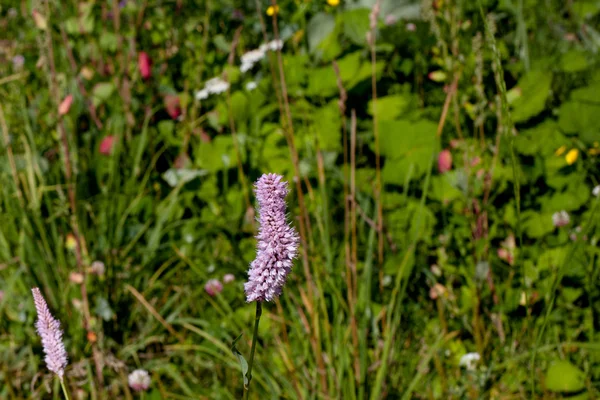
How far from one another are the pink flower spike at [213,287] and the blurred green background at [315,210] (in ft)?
0.05

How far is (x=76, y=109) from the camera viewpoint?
2.56 m

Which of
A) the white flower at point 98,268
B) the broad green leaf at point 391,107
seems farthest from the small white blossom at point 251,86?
the white flower at point 98,268

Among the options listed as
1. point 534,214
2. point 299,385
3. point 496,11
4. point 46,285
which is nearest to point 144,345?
point 46,285

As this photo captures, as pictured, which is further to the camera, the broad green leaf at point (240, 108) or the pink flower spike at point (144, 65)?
the pink flower spike at point (144, 65)

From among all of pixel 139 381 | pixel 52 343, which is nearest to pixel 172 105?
pixel 139 381

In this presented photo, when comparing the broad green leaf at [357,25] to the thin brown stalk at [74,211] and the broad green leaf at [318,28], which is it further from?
Result: the thin brown stalk at [74,211]

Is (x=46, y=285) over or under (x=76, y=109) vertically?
under

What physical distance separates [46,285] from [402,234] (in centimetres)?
106

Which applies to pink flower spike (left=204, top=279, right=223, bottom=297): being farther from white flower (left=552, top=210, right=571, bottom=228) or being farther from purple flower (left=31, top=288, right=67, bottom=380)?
purple flower (left=31, top=288, right=67, bottom=380)

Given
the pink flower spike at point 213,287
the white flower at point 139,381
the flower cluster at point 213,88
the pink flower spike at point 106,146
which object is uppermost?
the flower cluster at point 213,88

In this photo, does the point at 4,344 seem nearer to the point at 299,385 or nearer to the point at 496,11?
the point at 299,385

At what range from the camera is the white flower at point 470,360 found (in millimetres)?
1789

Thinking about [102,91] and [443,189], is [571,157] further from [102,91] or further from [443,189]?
[102,91]

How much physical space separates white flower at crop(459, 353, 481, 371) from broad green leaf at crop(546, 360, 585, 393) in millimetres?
176
